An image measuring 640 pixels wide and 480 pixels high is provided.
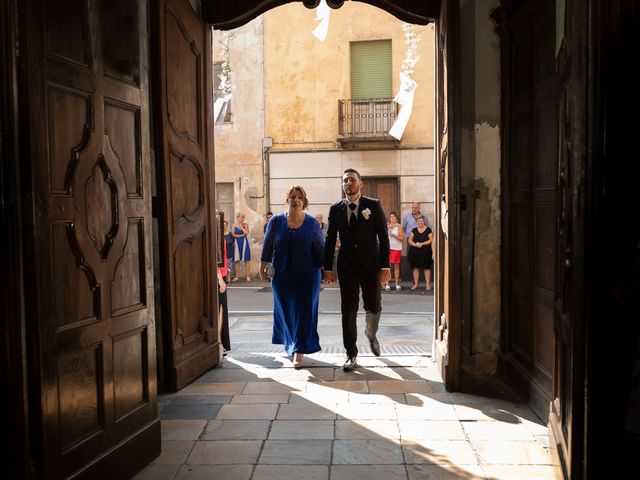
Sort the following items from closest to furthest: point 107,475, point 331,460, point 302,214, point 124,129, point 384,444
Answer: point 107,475 → point 124,129 → point 331,460 → point 384,444 → point 302,214

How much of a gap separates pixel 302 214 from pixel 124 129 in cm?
285

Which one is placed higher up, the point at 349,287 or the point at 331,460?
the point at 349,287

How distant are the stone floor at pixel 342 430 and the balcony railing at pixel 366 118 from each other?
443 inches

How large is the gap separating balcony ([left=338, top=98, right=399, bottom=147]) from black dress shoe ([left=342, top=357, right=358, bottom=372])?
36.0 feet

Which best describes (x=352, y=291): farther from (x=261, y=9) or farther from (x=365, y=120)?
(x=365, y=120)

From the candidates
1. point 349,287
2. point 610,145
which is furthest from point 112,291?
point 349,287

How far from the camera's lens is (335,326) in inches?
333

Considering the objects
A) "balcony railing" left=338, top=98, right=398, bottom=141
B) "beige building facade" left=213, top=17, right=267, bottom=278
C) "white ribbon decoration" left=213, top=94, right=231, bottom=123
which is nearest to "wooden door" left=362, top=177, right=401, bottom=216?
"balcony railing" left=338, top=98, right=398, bottom=141

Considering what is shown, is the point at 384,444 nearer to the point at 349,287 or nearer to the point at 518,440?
the point at 518,440

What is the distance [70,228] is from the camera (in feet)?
9.67

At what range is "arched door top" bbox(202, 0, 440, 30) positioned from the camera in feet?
18.9

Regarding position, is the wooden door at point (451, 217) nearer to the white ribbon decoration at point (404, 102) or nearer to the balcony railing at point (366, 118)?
the white ribbon decoration at point (404, 102)

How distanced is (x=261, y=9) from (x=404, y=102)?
10488 mm

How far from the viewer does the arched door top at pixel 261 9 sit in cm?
577
